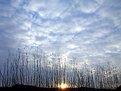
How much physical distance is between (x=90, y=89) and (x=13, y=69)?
10.8 m

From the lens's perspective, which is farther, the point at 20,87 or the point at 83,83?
the point at 20,87

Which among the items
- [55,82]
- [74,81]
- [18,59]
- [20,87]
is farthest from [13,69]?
[74,81]

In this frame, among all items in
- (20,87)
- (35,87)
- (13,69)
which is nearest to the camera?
(13,69)

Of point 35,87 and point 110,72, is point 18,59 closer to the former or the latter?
point 35,87

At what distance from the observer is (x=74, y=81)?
28.8 m

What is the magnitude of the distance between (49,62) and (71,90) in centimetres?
695

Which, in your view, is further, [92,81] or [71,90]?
[71,90]

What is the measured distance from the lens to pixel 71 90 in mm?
33562

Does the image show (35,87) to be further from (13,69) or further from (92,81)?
(92,81)

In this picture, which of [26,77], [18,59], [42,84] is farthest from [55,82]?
[18,59]

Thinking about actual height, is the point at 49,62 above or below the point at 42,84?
above

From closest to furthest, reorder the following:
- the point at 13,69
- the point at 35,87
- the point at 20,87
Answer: the point at 13,69
the point at 20,87
the point at 35,87

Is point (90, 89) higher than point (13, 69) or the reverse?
the reverse

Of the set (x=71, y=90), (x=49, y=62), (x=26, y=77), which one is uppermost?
(x=49, y=62)
